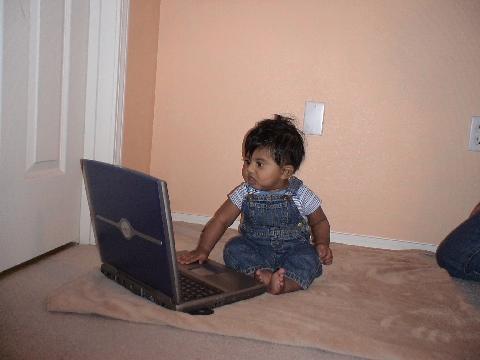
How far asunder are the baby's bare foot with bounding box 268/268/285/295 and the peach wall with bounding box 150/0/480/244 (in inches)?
25.2

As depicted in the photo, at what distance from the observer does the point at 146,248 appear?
88cm

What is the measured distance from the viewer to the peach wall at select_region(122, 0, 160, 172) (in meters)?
1.45

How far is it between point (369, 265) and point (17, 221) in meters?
1.05

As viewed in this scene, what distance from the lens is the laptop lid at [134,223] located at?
80 centimetres

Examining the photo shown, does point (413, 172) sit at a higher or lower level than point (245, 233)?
higher

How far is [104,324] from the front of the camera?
87cm

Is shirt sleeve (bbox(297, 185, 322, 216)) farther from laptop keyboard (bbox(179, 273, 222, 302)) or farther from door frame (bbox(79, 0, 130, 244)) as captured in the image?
door frame (bbox(79, 0, 130, 244))

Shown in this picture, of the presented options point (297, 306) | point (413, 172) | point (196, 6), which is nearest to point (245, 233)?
point (297, 306)

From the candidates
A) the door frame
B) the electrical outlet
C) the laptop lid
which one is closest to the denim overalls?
the laptop lid

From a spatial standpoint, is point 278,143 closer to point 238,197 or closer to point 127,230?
point 238,197

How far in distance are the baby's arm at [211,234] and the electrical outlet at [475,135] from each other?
90cm

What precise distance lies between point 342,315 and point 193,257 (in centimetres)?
43

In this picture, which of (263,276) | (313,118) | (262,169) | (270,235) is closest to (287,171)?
(262,169)

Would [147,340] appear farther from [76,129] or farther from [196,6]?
[196,6]
